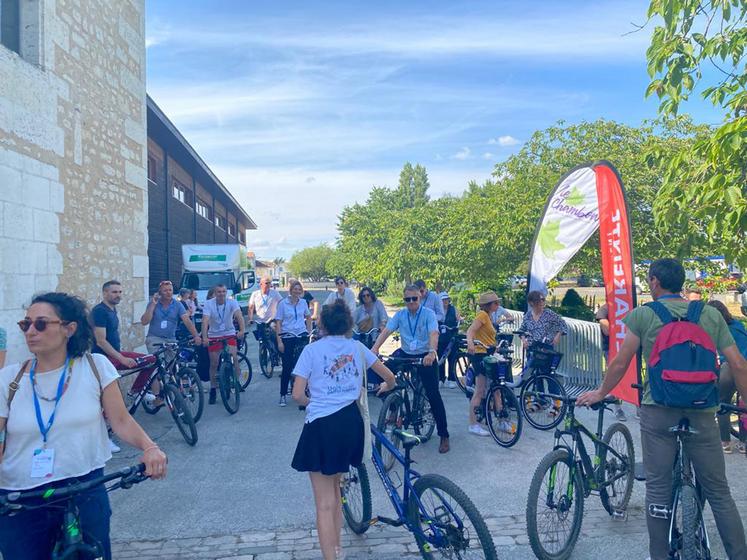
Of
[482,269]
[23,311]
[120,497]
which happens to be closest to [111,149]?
[23,311]

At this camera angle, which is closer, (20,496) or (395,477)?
(20,496)

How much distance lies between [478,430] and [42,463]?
17.5 feet

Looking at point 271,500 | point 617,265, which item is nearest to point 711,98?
point 617,265

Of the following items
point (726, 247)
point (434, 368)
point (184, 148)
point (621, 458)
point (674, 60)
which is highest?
point (184, 148)

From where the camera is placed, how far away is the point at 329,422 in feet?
12.2

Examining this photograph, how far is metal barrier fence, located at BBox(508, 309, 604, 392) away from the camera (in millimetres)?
9578

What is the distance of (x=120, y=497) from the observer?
5352 mm

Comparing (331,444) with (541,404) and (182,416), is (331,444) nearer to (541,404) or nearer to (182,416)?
(182,416)

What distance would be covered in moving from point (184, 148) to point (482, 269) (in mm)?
12044

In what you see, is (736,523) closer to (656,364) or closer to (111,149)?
(656,364)

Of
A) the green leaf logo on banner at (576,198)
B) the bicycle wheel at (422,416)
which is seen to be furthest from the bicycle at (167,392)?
the green leaf logo on banner at (576,198)

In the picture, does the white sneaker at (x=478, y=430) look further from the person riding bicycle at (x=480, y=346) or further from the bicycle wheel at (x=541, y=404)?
the bicycle wheel at (x=541, y=404)

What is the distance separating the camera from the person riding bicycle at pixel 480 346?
7073 millimetres

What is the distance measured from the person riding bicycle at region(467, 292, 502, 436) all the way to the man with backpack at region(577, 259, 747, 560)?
3386mm
